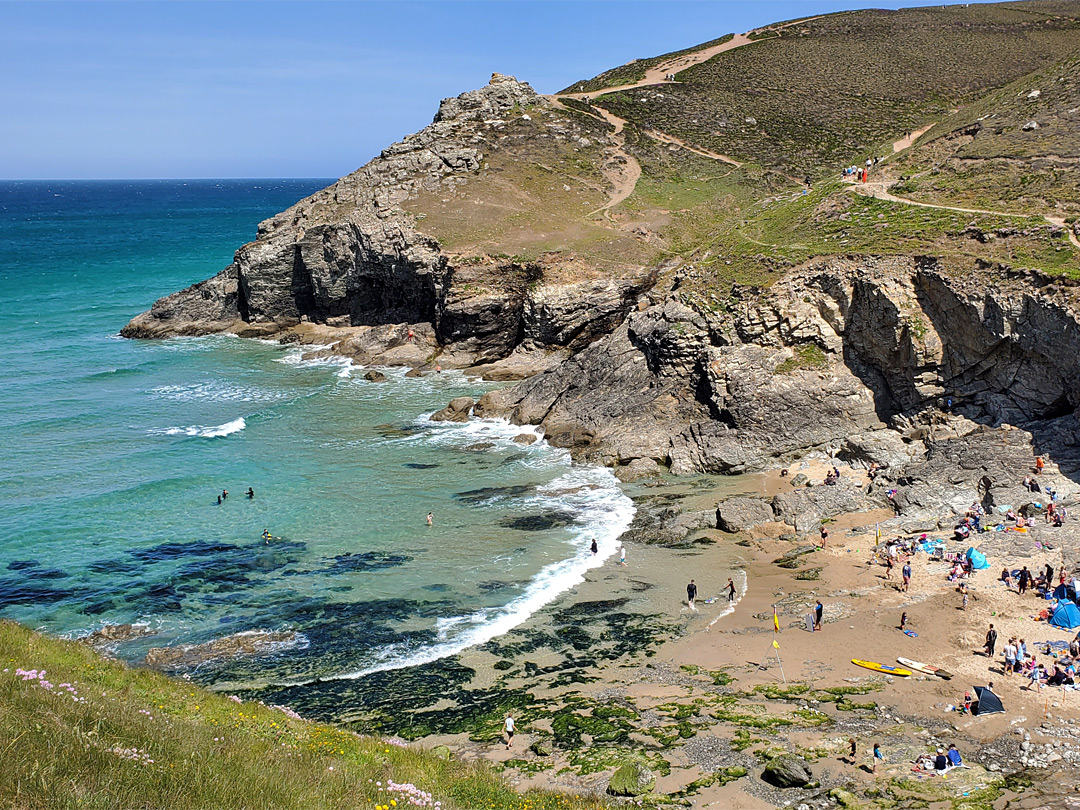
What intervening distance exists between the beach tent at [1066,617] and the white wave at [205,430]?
141 ft

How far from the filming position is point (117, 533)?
3781cm

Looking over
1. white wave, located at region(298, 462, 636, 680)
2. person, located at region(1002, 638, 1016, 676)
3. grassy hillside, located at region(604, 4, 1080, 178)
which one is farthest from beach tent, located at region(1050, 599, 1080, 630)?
grassy hillside, located at region(604, 4, 1080, 178)

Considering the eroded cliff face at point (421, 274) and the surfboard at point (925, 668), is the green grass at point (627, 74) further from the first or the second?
the surfboard at point (925, 668)

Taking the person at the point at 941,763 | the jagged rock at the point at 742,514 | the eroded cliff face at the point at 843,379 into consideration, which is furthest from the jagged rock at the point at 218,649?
the eroded cliff face at the point at 843,379

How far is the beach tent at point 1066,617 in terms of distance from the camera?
26.2m

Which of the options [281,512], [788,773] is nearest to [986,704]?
[788,773]

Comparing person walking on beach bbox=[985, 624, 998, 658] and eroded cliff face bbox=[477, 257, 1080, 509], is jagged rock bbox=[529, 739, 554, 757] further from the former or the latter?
eroded cliff face bbox=[477, 257, 1080, 509]

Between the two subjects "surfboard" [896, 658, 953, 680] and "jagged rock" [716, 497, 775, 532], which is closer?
"surfboard" [896, 658, 953, 680]

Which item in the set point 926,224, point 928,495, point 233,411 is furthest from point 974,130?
point 233,411

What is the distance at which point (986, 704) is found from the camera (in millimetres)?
22469

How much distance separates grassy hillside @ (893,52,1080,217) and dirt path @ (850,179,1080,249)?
0.54 metres

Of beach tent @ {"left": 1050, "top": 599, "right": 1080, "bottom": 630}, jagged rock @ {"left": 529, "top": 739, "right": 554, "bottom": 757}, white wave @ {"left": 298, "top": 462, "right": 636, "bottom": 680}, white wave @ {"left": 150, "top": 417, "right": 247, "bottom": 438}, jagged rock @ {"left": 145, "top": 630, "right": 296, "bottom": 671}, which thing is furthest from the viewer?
white wave @ {"left": 150, "top": 417, "right": 247, "bottom": 438}

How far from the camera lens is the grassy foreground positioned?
458 inches

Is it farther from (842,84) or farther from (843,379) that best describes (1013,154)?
(842,84)
